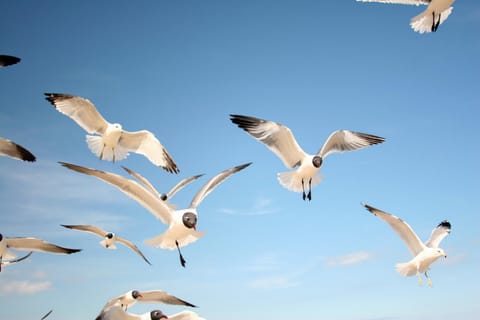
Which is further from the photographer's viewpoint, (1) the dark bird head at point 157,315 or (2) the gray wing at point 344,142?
(2) the gray wing at point 344,142

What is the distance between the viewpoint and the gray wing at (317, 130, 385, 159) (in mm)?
10625

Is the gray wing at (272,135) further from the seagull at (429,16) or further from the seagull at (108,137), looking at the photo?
the seagull at (429,16)

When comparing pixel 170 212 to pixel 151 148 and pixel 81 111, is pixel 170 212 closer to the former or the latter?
pixel 151 148

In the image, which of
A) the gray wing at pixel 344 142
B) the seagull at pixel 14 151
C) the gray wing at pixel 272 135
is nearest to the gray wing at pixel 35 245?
the seagull at pixel 14 151

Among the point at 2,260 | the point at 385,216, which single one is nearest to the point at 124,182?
the point at 2,260

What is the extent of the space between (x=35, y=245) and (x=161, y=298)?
3.60 meters

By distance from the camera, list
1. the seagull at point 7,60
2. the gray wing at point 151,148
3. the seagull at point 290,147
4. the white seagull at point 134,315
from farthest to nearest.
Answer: the gray wing at point 151,148 < the seagull at point 290,147 < the seagull at point 7,60 < the white seagull at point 134,315

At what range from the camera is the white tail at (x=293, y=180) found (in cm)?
1043

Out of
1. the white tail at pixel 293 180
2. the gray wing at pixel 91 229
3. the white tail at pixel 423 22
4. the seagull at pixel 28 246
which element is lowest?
the seagull at pixel 28 246

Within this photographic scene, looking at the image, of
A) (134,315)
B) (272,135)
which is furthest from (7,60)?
(134,315)

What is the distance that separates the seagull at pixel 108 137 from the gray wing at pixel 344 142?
3.16m

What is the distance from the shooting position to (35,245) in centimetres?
1038

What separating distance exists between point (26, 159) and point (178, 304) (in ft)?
15.6

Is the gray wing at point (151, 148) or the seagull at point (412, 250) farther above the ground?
the gray wing at point (151, 148)
